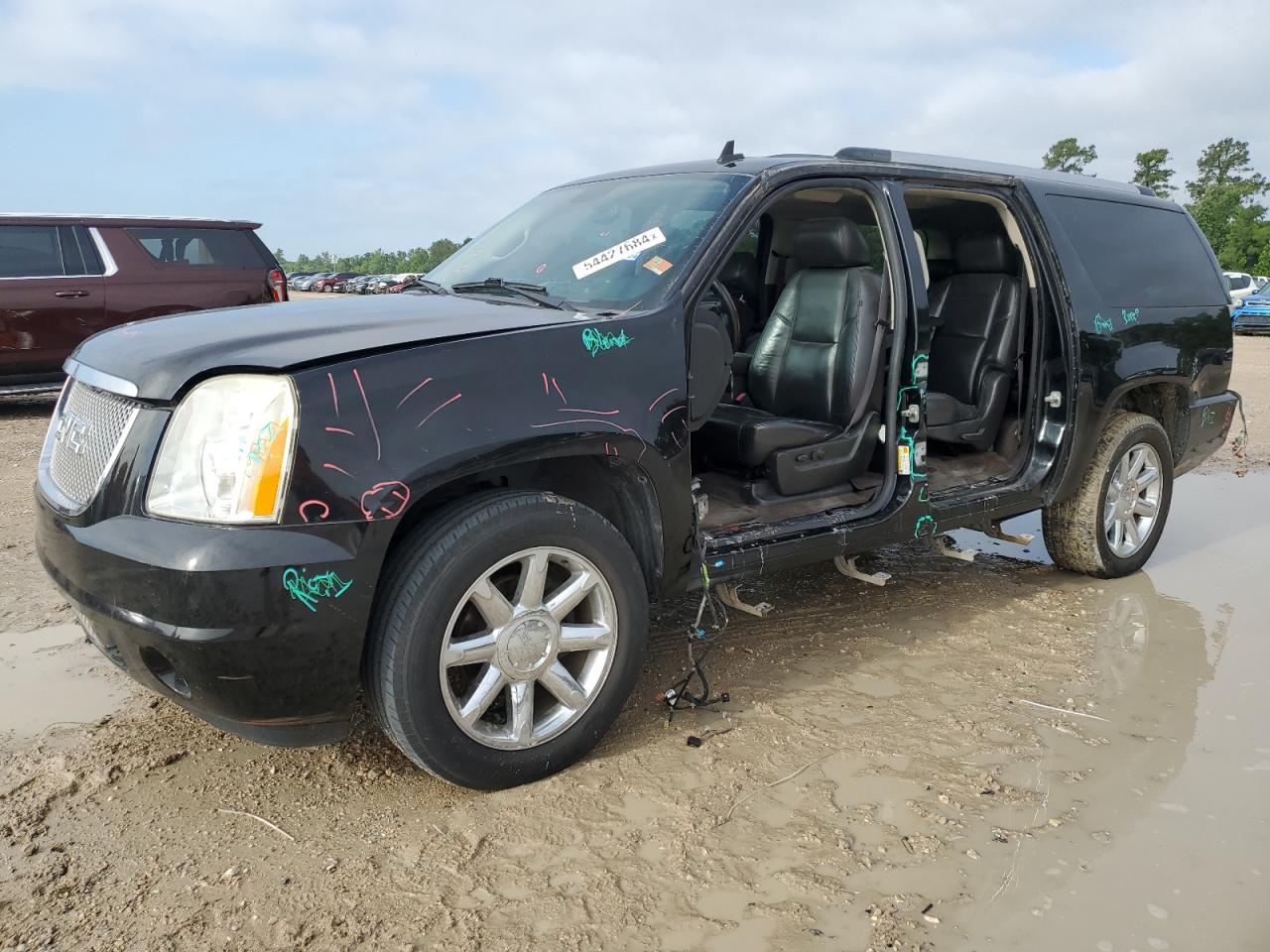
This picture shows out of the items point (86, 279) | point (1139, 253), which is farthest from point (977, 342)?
point (86, 279)

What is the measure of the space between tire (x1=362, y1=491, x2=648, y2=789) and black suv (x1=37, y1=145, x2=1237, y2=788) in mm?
11

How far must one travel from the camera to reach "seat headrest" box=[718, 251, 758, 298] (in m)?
5.25

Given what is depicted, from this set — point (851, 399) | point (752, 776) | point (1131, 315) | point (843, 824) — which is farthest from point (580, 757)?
point (1131, 315)

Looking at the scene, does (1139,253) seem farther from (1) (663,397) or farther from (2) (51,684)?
(2) (51,684)

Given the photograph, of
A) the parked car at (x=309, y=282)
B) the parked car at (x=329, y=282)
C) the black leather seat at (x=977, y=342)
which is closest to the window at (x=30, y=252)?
the black leather seat at (x=977, y=342)

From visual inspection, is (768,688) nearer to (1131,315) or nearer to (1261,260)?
(1131,315)

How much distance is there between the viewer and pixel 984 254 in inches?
195

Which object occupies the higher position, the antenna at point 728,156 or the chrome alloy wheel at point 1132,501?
the antenna at point 728,156

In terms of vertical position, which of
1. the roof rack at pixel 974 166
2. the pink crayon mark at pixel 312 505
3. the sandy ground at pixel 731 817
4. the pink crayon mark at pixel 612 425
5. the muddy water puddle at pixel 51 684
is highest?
the roof rack at pixel 974 166

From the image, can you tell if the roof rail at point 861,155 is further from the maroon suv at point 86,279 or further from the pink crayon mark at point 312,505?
the maroon suv at point 86,279

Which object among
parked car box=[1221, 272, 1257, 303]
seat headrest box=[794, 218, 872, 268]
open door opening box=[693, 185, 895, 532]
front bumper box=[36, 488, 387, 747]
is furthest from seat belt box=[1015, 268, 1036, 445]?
parked car box=[1221, 272, 1257, 303]

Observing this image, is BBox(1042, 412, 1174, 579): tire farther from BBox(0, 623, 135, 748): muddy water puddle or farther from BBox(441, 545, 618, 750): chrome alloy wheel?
BBox(0, 623, 135, 748): muddy water puddle

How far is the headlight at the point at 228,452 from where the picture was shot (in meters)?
2.39

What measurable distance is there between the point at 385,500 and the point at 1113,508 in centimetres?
388
